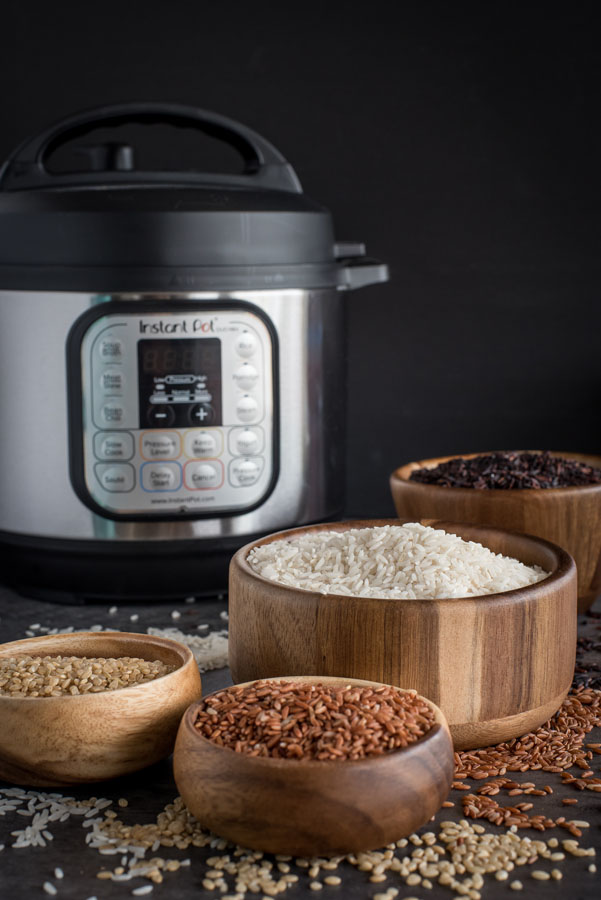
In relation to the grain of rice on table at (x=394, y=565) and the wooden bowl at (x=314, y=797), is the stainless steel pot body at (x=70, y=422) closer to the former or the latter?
the grain of rice on table at (x=394, y=565)

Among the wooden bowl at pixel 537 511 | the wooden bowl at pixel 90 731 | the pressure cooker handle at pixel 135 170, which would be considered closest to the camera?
the wooden bowl at pixel 90 731

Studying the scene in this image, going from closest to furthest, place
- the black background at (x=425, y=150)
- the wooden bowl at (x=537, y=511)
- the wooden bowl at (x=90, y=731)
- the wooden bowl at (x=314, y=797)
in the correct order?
the wooden bowl at (x=314, y=797) < the wooden bowl at (x=90, y=731) < the wooden bowl at (x=537, y=511) < the black background at (x=425, y=150)

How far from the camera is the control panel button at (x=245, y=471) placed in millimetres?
1188

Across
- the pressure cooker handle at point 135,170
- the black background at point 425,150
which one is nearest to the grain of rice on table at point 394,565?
the pressure cooker handle at point 135,170

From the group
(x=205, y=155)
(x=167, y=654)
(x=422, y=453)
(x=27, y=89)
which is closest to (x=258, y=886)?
(x=167, y=654)

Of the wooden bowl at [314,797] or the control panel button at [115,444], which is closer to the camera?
the wooden bowl at [314,797]

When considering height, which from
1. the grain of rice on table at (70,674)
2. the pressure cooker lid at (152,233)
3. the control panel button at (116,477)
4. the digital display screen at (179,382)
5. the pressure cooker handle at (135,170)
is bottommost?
the grain of rice on table at (70,674)

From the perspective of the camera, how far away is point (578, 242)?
1.64 m

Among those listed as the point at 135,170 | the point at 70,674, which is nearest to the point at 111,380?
the point at 135,170

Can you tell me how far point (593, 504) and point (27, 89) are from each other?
107 cm

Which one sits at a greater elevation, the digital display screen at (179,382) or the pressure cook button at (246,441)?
the digital display screen at (179,382)

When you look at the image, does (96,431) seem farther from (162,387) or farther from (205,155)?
(205,155)

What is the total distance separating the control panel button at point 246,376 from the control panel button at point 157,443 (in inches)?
3.6

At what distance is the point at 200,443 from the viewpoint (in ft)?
3.84
